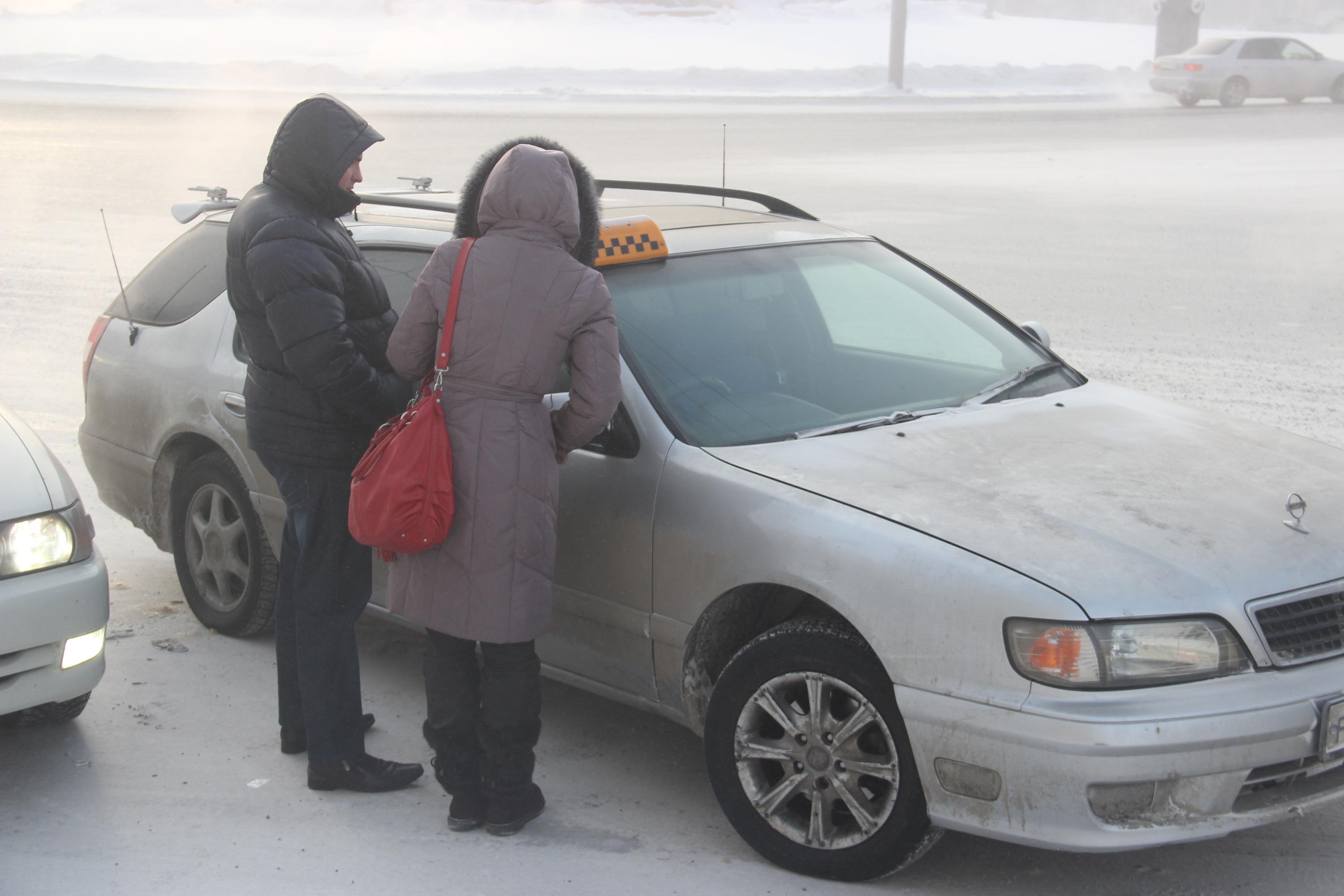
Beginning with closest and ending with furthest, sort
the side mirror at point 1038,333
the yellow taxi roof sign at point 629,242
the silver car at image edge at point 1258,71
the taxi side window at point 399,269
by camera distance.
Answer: the yellow taxi roof sign at point 629,242 → the taxi side window at point 399,269 → the side mirror at point 1038,333 → the silver car at image edge at point 1258,71

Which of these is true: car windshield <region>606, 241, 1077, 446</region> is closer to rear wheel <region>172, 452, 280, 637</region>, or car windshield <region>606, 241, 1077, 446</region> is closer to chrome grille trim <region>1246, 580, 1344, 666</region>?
chrome grille trim <region>1246, 580, 1344, 666</region>

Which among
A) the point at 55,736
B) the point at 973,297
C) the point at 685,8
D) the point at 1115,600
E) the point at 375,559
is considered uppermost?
the point at 685,8

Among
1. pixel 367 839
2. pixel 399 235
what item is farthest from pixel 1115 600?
pixel 399 235

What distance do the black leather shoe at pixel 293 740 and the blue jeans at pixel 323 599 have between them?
0.48ft

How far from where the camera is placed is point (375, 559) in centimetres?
421

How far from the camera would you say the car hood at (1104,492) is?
2.90m

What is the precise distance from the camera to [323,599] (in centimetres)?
374

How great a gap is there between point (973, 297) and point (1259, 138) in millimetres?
20562

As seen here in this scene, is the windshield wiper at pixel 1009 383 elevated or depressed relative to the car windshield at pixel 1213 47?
depressed

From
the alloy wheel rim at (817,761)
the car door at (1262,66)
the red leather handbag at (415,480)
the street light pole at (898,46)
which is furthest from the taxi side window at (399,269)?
the street light pole at (898,46)

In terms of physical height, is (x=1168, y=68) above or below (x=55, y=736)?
above

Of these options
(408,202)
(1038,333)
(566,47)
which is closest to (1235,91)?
(566,47)

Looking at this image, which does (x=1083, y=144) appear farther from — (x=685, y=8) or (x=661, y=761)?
(x=685, y=8)

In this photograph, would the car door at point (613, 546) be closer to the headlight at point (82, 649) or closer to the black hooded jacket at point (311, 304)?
the black hooded jacket at point (311, 304)
